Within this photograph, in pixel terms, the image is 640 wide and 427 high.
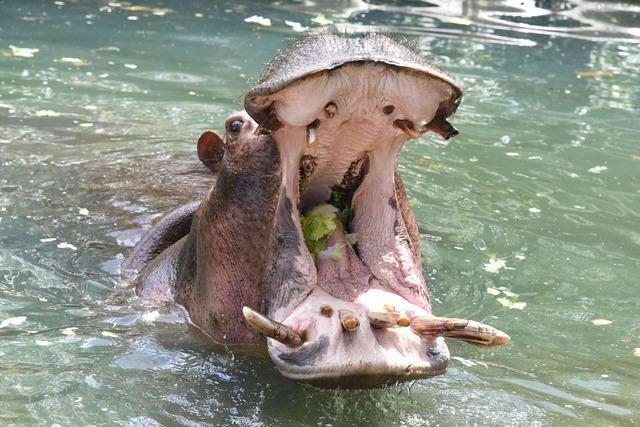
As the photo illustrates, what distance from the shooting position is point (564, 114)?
9164 mm

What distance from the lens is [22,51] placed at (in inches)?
407

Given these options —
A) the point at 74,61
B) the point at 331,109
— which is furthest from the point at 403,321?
the point at 74,61

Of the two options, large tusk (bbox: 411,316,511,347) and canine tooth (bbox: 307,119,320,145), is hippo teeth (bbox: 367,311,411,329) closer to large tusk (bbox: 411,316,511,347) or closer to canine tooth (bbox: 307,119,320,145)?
large tusk (bbox: 411,316,511,347)

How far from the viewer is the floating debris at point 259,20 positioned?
40.0ft

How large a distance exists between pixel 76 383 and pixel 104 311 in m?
0.87

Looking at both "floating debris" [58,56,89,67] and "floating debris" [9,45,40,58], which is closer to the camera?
"floating debris" [58,56,89,67]

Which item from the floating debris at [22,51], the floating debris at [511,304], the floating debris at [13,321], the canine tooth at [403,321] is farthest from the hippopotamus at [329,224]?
the floating debris at [22,51]

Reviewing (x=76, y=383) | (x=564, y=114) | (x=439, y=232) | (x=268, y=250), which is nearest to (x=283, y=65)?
(x=268, y=250)

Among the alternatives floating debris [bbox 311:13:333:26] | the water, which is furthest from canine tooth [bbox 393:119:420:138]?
floating debris [bbox 311:13:333:26]

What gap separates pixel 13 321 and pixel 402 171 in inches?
137

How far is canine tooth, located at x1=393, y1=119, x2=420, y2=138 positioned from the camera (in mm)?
3471

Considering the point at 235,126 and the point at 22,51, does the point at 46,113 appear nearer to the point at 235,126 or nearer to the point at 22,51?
the point at 22,51

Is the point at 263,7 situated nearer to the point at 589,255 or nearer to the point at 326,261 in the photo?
the point at 589,255

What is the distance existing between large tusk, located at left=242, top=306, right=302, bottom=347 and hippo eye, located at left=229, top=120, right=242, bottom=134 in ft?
3.25
